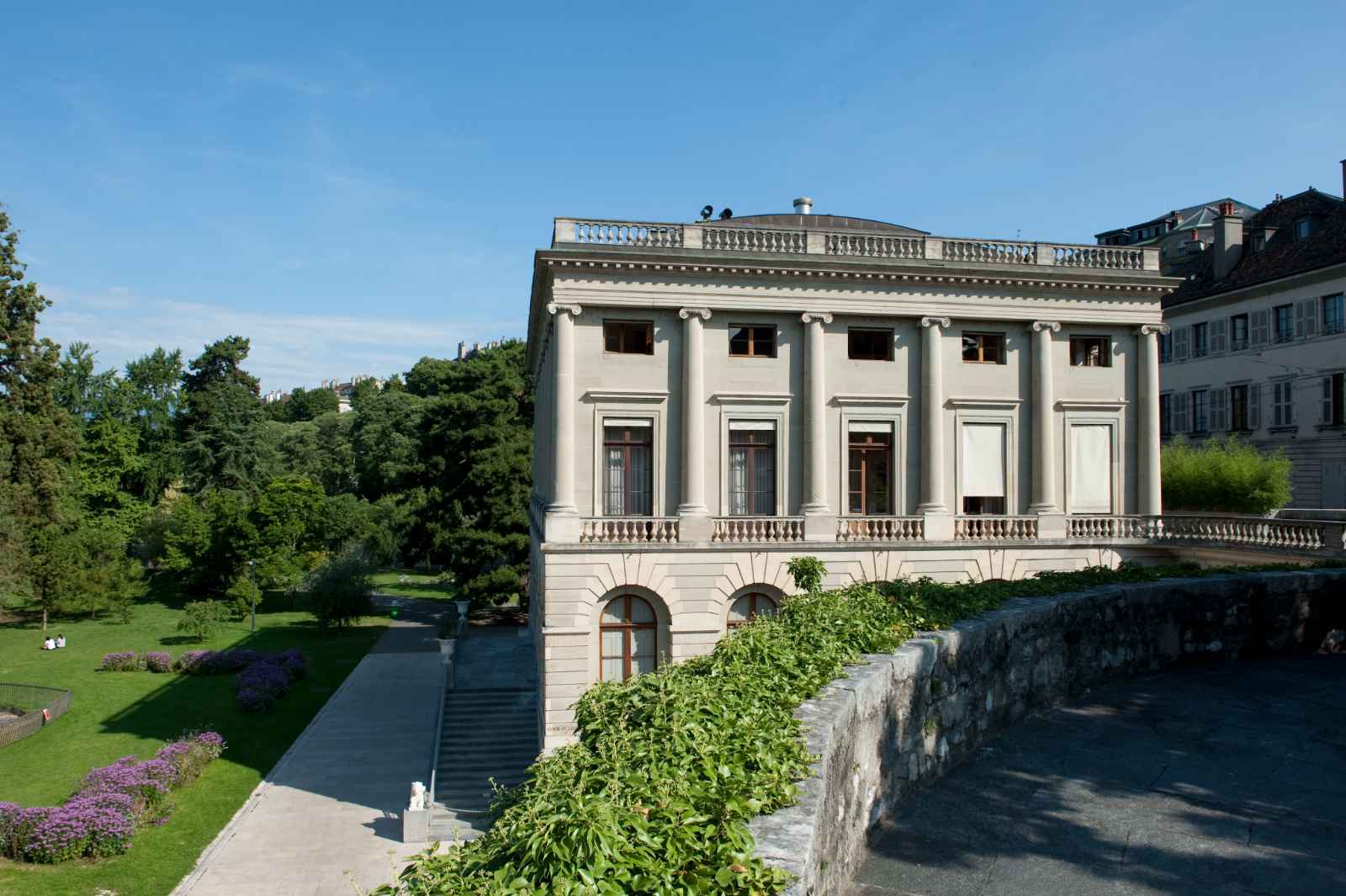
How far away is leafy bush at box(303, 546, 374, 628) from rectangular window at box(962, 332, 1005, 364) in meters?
40.9

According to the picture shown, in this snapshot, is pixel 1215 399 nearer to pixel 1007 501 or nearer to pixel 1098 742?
pixel 1007 501

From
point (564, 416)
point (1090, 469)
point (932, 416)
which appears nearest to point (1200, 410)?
point (1090, 469)

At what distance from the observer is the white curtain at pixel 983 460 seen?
30.6 metres

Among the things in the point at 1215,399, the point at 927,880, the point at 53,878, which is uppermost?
the point at 1215,399

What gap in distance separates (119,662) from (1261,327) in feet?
191

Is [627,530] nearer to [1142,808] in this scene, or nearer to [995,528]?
[995,528]

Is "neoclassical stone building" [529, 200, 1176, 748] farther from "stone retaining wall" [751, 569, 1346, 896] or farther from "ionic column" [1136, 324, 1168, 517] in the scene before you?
"stone retaining wall" [751, 569, 1346, 896]

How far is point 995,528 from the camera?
3011cm

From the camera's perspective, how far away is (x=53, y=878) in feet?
76.7

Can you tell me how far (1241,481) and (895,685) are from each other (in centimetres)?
3560

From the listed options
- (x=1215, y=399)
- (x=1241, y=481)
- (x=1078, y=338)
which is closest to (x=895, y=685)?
(x=1078, y=338)

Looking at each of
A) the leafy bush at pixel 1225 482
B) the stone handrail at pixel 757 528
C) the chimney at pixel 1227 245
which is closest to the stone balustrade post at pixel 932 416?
the stone handrail at pixel 757 528

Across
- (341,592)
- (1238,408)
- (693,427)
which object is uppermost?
(1238,408)

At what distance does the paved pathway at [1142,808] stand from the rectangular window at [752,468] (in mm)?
18774
